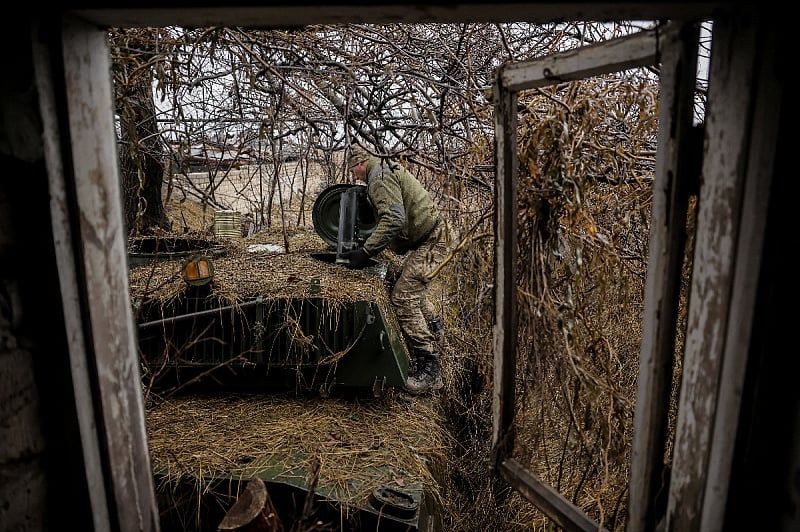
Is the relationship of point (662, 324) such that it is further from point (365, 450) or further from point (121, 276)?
point (365, 450)

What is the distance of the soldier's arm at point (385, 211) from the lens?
496 cm

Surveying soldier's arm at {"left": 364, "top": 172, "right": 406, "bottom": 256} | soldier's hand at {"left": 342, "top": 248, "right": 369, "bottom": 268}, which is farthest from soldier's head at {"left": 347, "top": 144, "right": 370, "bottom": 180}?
soldier's hand at {"left": 342, "top": 248, "right": 369, "bottom": 268}

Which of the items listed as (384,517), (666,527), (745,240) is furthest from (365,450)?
(745,240)

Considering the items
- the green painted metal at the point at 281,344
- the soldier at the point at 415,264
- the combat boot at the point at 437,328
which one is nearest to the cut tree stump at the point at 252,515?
the green painted metal at the point at 281,344

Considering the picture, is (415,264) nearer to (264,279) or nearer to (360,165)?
(360,165)

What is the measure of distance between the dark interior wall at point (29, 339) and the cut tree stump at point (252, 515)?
41.5 inches

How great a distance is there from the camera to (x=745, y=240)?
1.09 metres

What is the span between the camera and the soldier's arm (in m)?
4.96

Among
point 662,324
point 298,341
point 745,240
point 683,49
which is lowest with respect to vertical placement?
point 298,341

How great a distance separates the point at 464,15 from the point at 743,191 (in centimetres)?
69

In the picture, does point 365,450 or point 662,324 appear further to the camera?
point 365,450

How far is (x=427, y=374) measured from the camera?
5.54m

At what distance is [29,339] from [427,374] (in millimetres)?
4544

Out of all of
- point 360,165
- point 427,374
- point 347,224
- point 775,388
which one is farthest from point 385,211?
point 775,388
